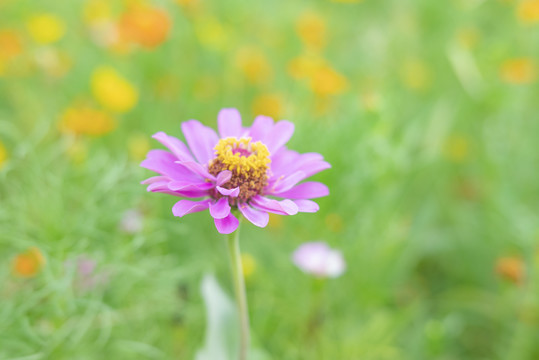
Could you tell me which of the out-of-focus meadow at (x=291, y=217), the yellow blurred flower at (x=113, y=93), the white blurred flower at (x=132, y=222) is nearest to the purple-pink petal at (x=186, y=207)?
the out-of-focus meadow at (x=291, y=217)

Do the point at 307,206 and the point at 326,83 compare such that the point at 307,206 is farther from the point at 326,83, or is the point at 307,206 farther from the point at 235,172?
the point at 326,83

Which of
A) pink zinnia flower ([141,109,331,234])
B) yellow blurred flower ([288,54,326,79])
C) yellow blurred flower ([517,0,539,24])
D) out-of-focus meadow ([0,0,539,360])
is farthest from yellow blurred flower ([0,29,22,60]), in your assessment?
yellow blurred flower ([517,0,539,24])

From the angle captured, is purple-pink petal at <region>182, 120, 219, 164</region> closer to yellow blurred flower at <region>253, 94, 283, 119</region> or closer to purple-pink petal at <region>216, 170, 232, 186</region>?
purple-pink petal at <region>216, 170, 232, 186</region>

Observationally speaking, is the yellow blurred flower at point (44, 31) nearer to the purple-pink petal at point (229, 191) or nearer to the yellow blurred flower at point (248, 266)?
the yellow blurred flower at point (248, 266)

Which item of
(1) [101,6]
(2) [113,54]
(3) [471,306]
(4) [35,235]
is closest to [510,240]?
(3) [471,306]

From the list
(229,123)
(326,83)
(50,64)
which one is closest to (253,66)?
(326,83)
